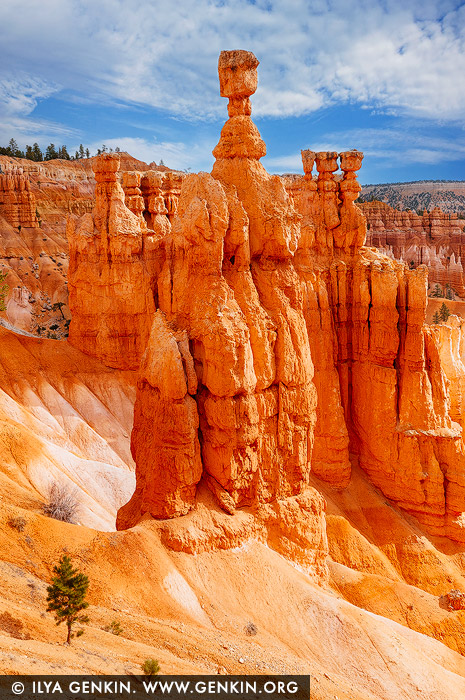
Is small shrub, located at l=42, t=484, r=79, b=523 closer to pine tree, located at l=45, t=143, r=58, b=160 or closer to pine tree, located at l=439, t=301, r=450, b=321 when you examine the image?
pine tree, located at l=439, t=301, r=450, b=321

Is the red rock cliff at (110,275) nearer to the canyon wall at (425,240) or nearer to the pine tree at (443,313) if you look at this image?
the pine tree at (443,313)

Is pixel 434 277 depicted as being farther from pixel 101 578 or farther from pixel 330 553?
pixel 101 578

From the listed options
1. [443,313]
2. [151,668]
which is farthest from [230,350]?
[443,313]

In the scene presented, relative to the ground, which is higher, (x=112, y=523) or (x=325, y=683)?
(x=325, y=683)

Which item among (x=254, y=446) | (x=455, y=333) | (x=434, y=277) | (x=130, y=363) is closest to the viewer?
(x=254, y=446)

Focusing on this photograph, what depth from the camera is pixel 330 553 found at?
71.6 ft

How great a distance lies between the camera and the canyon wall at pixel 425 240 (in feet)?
279

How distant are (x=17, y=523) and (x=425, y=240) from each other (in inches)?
3659

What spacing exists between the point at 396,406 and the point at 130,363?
18.2 meters

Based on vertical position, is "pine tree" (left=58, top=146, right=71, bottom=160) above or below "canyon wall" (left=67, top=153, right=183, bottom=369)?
above

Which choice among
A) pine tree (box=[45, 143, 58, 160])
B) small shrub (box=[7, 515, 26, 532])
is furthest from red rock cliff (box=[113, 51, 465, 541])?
pine tree (box=[45, 143, 58, 160])

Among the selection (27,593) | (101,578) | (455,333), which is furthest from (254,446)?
(455,333)

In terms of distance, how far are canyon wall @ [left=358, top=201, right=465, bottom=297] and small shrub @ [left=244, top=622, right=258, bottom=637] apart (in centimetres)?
7760

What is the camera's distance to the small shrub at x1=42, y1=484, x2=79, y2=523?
1608 centimetres
